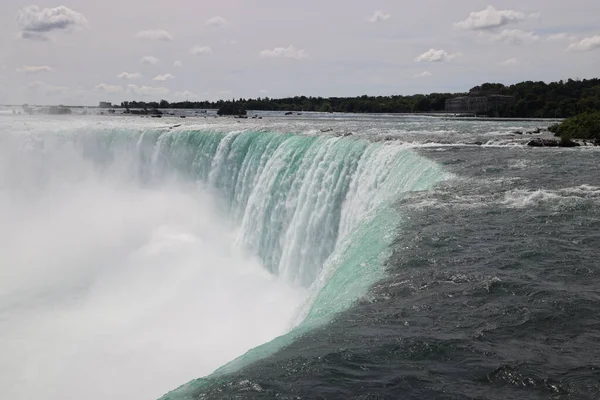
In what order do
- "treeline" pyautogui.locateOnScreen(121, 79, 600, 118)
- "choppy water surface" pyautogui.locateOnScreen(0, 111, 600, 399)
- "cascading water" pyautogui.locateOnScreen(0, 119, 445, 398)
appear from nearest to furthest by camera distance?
"choppy water surface" pyautogui.locateOnScreen(0, 111, 600, 399) → "cascading water" pyautogui.locateOnScreen(0, 119, 445, 398) → "treeline" pyautogui.locateOnScreen(121, 79, 600, 118)

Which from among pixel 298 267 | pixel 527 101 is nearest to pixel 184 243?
pixel 298 267

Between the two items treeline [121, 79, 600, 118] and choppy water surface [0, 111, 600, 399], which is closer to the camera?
choppy water surface [0, 111, 600, 399]

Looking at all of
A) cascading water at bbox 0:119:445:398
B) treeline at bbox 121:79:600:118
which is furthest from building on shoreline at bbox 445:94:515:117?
cascading water at bbox 0:119:445:398

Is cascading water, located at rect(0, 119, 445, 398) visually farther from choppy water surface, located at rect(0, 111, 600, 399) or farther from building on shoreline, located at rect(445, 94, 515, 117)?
building on shoreline, located at rect(445, 94, 515, 117)

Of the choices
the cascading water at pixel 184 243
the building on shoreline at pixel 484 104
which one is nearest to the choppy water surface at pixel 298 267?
the cascading water at pixel 184 243

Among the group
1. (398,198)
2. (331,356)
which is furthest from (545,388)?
(398,198)

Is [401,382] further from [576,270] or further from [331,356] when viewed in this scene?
[576,270]

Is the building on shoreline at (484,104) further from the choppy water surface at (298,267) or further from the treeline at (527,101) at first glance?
the choppy water surface at (298,267)
